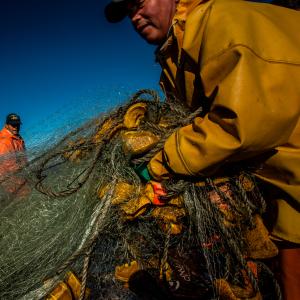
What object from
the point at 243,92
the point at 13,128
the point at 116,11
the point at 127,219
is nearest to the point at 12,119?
the point at 13,128

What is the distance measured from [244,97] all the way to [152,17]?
43.5 inches

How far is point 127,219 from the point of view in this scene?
6.17 ft

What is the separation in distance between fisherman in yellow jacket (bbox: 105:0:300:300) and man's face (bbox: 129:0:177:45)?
0.28 m

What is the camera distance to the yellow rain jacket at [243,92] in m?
1.43

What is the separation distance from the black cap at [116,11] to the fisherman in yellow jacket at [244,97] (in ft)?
1.71

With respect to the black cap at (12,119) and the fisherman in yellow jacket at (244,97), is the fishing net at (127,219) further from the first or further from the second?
the black cap at (12,119)

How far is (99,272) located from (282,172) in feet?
4.93

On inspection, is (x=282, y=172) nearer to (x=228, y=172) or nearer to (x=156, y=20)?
(x=228, y=172)

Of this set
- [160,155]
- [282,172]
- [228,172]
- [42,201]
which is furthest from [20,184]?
[282,172]

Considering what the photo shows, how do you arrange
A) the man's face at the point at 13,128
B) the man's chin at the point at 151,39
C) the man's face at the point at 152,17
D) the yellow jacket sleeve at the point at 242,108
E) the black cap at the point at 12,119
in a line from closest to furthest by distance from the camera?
the yellow jacket sleeve at the point at 242,108, the man's face at the point at 152,17, the man's chin at the point at 151,39, the man's face at the point at 13,128, the black cap at the point at 12,119

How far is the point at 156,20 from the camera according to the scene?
2.17m

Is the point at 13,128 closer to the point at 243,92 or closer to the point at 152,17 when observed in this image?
the point at 152,17

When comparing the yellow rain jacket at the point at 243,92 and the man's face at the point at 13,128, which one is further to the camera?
the man's face at the point at 13,128

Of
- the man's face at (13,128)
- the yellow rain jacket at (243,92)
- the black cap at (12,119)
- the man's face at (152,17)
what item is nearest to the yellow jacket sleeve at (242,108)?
the yellow rain jacket at (243,92)
